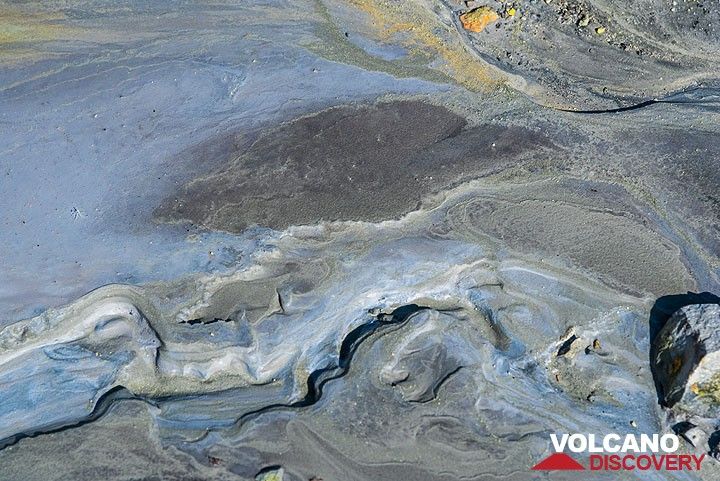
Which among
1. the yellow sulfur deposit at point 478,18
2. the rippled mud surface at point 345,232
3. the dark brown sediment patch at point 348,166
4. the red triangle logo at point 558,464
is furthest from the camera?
the yellow sulfur deposit at point 478,18

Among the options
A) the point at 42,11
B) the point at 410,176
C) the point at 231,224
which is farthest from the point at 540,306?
the point at 42,11

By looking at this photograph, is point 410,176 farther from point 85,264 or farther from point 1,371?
point 1,371

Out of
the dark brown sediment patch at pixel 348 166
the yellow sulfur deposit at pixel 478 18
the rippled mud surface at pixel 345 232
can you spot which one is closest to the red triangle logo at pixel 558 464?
the rippled mud surface at pixel 345 232

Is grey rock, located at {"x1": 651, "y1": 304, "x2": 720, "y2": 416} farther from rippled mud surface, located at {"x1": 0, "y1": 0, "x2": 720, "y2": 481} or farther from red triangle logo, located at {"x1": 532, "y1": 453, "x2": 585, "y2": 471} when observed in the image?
red triangle logo, located at {"x1": 532, "y1": 453, "x2": 585, "y2": 471}

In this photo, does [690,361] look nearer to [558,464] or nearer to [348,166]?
[558,464]

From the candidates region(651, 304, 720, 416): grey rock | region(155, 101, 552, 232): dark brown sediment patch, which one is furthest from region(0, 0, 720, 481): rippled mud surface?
region(651, 304, 720, 416): grey rock

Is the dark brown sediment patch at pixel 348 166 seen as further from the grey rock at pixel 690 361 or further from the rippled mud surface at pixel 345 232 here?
the grey rock at pixel 690 361
